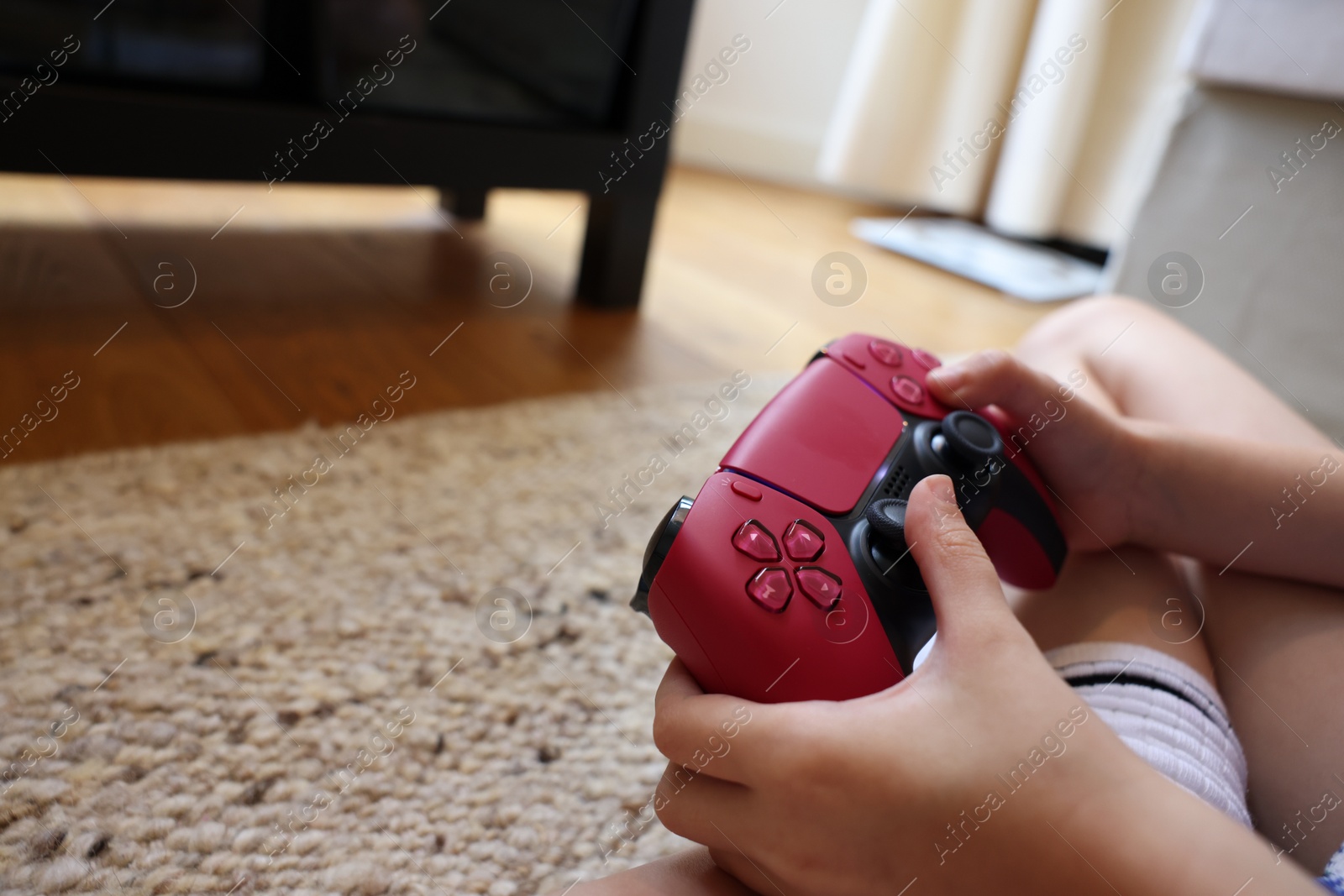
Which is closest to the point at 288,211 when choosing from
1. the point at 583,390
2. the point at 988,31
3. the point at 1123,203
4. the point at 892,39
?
the point at 583,390

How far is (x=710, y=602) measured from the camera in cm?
32

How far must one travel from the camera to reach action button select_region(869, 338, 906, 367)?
17.6 inches

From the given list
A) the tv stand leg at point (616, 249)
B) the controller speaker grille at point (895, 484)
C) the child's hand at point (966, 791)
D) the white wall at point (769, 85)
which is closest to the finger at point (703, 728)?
the child's hand at point (966, 791)

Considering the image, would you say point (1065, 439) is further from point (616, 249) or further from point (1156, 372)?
point (616, 249)

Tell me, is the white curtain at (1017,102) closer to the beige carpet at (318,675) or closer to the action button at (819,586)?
the beige carpet at (318,675)

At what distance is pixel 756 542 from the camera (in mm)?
333

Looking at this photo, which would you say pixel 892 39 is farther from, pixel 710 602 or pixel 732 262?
pixel 710 602

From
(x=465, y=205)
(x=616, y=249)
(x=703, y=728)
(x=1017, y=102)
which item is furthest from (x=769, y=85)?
(x=703, y=728)

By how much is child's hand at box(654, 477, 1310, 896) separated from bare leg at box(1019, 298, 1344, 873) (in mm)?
160

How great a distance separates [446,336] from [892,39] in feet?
3.90

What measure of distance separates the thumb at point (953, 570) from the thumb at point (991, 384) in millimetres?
118

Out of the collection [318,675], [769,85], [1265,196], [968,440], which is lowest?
[318,675]

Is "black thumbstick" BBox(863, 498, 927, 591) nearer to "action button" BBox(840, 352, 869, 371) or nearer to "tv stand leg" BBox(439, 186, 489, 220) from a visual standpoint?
"action button" BBox(840, 352, 869, 371)

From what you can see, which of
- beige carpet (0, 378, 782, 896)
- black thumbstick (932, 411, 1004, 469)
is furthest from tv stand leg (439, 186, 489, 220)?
black thumbstick (932, 411, 1004, 469)
